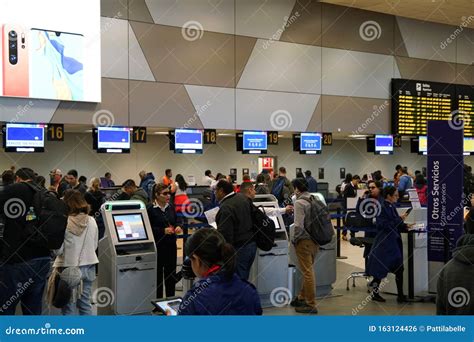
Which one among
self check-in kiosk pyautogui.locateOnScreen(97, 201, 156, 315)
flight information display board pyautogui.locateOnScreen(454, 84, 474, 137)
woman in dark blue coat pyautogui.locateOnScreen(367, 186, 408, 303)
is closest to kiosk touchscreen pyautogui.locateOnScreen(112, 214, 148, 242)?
self check-in kiosk pyautogui.locateOnScreen(97, 201, 156, 315)

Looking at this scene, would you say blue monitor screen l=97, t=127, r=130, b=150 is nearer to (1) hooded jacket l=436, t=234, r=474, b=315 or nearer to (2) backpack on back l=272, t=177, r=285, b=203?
(2) backpack on back l=272, t=177, r=285, b=203

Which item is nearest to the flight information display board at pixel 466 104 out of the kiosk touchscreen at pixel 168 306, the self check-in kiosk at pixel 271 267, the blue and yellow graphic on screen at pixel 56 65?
Answer: the blue and yellow graphic on screen at pixel 56 65

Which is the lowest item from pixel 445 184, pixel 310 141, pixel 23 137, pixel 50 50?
pixel 445 184

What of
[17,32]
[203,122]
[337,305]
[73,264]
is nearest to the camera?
[73,264]

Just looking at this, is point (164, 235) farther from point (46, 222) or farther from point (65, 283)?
point (46, 222)

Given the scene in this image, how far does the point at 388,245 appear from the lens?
7.91 meters

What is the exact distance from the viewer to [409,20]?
16719mm

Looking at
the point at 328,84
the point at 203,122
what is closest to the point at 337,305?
the point at 203,122

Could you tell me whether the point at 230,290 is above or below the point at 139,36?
below

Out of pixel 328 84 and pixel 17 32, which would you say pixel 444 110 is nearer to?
pixel 328 84

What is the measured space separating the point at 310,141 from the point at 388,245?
7305 mm

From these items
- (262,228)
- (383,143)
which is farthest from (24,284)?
(383,143)

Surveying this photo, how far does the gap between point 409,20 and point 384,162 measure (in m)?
6.16

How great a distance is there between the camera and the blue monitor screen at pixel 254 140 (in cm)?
1395
